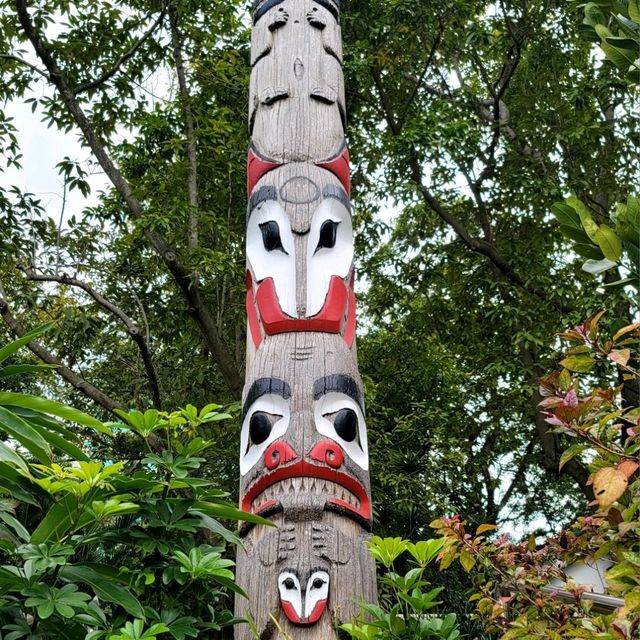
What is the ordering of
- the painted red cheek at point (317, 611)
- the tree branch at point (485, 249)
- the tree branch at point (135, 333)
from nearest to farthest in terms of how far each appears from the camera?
1. the painted red cheek at point (317, 611)
2. the tree branch at point (135, 333)
3. the tree branch at point (485, 249)

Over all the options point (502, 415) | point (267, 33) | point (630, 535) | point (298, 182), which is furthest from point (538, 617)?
point (502, 415)

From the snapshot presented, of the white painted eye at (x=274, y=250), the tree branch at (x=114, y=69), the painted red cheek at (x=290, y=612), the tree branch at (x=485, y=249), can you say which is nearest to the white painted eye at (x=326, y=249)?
the white painted eye at (x=274, y=250)

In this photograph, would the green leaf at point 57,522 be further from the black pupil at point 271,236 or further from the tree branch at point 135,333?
the tree branch at point 135,333

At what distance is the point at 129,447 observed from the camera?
947 centimetres

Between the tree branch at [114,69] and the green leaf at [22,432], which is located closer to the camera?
the green leaf at [22,432]

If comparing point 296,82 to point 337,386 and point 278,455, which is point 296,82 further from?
point 278,455

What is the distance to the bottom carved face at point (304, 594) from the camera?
11.1 feet

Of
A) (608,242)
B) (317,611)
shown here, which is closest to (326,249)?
(317,611)

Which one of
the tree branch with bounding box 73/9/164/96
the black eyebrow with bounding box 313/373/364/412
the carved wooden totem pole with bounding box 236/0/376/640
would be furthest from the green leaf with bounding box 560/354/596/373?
the tree branch with bounding box 73/9/164/96

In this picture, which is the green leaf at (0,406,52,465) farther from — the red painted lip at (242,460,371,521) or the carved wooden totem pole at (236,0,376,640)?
the red painted lip at (242,460,371,521)

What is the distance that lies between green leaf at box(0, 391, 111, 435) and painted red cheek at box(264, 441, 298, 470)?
5.78ft

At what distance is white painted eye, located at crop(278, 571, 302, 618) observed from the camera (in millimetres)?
3414

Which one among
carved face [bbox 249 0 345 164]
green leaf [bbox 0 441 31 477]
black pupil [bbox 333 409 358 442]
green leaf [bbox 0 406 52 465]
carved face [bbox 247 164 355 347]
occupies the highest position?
carved face [bbox 249 0 345 164]

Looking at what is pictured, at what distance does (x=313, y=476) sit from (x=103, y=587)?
1903 mm
